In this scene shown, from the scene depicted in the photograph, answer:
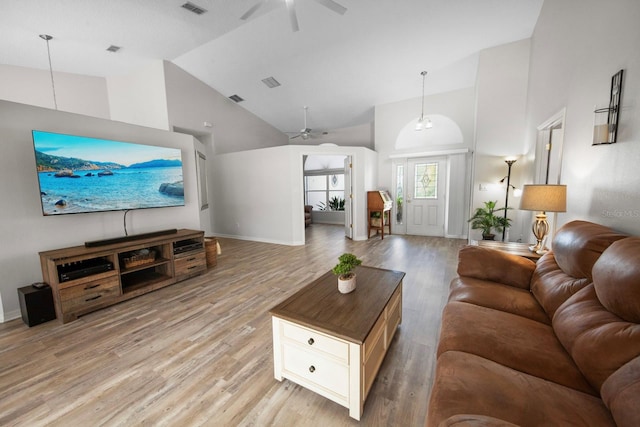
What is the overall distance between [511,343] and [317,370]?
3.56 ft

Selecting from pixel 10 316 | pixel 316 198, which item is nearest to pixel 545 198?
pixel 10 316

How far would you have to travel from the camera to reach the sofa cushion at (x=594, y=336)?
95 centimetres

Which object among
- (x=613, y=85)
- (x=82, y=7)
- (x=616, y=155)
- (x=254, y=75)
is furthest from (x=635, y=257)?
(x=254, y=75)

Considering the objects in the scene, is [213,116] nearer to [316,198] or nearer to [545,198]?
[316,198]

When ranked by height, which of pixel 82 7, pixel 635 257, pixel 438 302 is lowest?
pixel 438 302

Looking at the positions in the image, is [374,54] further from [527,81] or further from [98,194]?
[98,194]

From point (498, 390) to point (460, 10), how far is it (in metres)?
4.54

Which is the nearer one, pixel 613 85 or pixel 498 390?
pixel 498 390

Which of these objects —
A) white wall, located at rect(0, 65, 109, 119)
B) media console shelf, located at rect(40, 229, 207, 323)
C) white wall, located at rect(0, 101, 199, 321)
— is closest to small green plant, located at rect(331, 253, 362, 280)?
media console shelf, located at rect(40, 229, 207, 323)

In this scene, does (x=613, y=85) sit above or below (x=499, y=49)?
below

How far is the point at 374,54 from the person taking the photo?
443cm

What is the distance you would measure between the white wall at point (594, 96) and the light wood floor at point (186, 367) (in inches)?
62.8

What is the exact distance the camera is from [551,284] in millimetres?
1651

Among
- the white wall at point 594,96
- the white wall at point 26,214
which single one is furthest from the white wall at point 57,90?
the white wall at point 594,96
